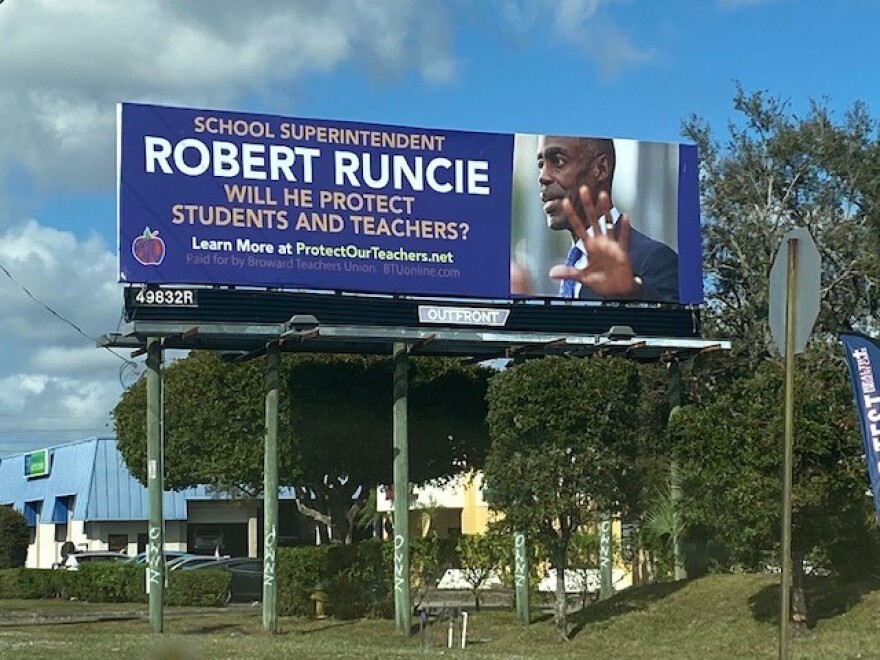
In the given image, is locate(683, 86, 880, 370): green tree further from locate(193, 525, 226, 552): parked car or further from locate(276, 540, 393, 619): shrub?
locate(193, 525, 226, 552): parked car

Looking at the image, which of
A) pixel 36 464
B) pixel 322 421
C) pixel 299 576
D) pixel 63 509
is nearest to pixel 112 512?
pixel 63 509

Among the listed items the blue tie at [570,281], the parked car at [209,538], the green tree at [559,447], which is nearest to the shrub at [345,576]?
the green tree at [559,447]

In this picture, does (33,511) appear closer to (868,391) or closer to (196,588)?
(196,588)

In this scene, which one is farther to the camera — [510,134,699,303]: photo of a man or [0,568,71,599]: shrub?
[0,568,71,599]: shrub

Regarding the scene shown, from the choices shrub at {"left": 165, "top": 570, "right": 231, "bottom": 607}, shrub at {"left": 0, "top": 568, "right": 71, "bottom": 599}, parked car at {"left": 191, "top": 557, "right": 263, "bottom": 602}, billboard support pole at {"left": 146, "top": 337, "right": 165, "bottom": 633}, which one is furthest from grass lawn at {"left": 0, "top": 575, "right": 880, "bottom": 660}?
shrub at {"left": 0, "top": 568, "right": 71, "bottom": 599}

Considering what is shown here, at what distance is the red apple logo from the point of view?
2469cm

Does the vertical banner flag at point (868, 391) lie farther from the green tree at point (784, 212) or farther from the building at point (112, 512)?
the building at point (112, 512)

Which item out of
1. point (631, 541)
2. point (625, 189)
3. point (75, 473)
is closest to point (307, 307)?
point (625, 189)

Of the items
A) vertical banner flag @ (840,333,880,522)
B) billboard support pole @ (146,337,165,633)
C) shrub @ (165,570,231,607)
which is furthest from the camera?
shrub @ (165,570,231,607)

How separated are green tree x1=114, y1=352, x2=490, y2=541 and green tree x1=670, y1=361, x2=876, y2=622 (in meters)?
11.9

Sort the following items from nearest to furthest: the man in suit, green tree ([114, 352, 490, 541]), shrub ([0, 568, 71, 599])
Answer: the man in suit → green tree ([114, 352, 490, 541]) → shrub ([0, 568, 71, 599])

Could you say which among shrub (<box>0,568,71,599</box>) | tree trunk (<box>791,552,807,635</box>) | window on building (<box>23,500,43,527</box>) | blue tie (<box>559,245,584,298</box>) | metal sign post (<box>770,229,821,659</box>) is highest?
blue tie (<box>559,245,584,298</box>)

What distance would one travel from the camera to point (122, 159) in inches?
979

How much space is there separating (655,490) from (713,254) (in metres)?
15.1
